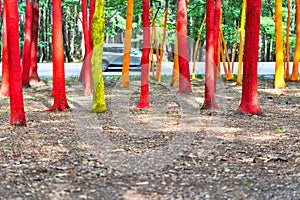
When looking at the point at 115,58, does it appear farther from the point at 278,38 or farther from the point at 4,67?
the point at 4,67

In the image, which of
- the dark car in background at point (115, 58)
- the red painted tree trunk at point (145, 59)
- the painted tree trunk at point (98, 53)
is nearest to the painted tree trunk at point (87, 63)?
the red painted tree trunk at point (145, 59)

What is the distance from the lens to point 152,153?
29.2 ft

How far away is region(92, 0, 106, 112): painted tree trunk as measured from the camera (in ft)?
43.3

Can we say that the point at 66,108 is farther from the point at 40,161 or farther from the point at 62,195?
the point at 62,195

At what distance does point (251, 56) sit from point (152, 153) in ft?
16.6

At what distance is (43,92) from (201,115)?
8.06 m

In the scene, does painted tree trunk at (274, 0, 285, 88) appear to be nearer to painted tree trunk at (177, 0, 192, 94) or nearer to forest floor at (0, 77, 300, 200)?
forest floor at (0, 77, 300, 200)

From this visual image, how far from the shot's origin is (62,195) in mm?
6246

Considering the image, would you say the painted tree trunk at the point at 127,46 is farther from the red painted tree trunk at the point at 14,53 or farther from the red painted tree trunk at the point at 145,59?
the red painted tree trunk at the point at 14,53

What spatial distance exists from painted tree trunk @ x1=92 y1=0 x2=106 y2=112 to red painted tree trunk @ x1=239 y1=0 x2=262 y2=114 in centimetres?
368

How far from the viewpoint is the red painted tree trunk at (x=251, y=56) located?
12.6 m

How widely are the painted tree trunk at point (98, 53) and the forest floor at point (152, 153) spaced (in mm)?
428

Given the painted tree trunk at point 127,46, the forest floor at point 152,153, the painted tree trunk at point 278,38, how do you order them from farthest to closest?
the painted tree trunk at point 127,46 → the painted tree trunk at point 278,38 → the forest floor at point 152,153

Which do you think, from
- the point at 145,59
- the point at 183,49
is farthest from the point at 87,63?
the point at 183,49
